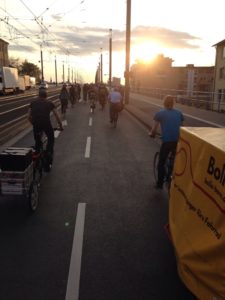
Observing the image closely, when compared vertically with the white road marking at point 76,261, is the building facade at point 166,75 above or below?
below

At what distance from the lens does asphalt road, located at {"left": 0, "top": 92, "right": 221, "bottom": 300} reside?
4.38 meters

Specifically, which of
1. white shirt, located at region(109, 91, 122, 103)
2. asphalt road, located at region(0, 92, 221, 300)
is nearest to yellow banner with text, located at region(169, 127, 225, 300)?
asphalt road, located at region(0, 92, 221, 300)

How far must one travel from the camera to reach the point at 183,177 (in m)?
4.84

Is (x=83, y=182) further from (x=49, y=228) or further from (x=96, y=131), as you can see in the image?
(x=96, y=131)

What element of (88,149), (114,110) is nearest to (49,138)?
(88,149)

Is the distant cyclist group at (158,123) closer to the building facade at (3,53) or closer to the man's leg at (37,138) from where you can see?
the man's leg at (37,138)

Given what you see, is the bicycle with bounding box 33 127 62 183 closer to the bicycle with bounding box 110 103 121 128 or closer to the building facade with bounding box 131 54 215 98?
the bicycle with bounding box 110 103 121 128

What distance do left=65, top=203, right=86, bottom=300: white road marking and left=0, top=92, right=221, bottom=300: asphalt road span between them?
0.01m

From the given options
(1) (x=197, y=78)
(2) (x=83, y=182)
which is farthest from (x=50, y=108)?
(1) (x=197, y=78)

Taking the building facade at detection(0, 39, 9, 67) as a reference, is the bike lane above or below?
below

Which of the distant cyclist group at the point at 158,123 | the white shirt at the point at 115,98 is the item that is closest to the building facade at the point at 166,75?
the white shirt at the point at 115,98

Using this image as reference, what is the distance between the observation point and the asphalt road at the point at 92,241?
438 centimetres

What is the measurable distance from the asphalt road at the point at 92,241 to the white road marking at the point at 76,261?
0.04ft

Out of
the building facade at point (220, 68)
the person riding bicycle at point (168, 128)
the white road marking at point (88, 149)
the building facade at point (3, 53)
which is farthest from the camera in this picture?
the building facade at point (3, 53)
